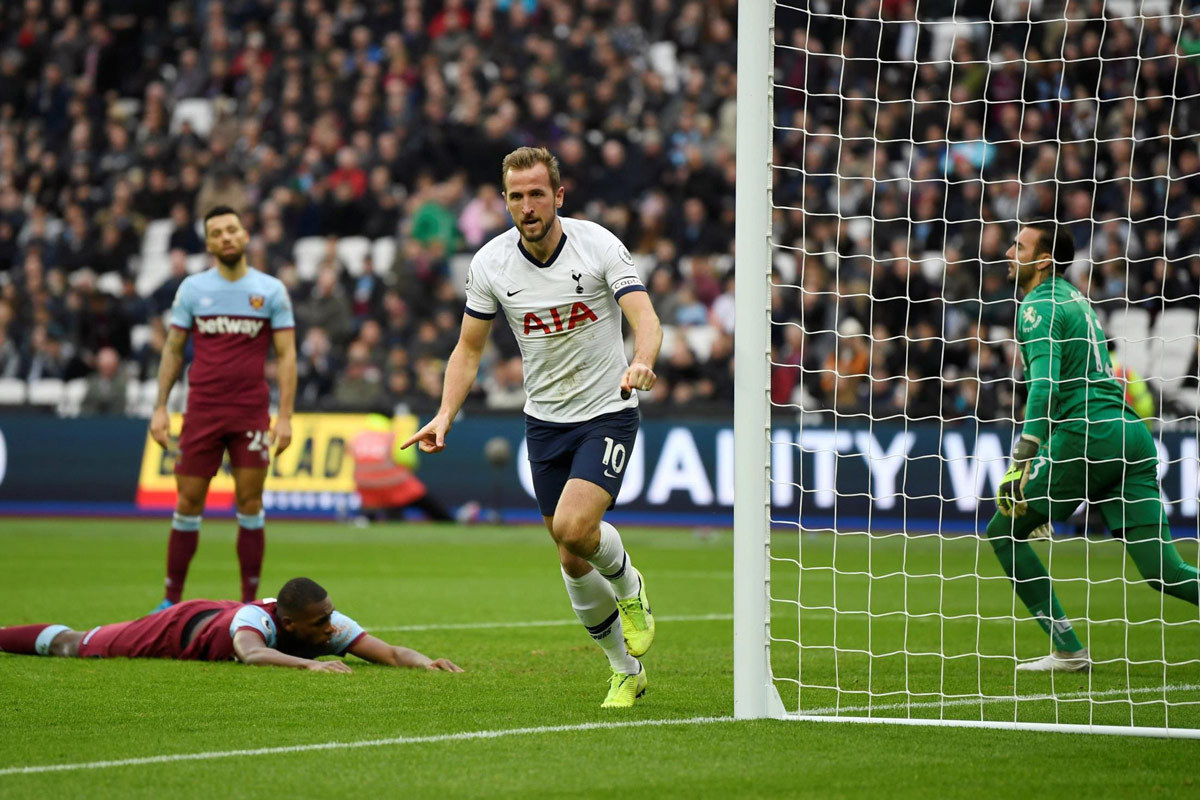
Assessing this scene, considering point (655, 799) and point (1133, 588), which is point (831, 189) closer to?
point (1133, 588)

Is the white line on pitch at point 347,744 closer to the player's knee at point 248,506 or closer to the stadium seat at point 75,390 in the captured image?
the player's knee at point 248,506

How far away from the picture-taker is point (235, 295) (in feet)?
32.6

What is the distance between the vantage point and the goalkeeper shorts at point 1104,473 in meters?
7.69

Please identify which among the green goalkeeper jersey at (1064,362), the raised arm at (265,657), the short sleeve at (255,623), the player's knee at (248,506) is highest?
the green goalkeeper jersey at (1064,362)

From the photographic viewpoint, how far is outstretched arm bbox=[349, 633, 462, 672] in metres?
7.70

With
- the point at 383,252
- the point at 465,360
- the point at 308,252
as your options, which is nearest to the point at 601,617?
the point at 465,360

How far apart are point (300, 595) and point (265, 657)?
1.22ft

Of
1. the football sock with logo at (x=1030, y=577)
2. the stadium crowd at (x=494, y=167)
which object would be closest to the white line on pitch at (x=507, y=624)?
Answer: the football sock with logo at (x=1030, y=577)

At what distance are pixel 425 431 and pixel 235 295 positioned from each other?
12.7 ft

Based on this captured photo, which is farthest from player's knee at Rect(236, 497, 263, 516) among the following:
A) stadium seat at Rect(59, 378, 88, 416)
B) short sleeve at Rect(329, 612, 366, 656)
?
stadium seat at Rect(59, 378, 88, 416)

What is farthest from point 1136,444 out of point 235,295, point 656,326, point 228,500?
point 228,500

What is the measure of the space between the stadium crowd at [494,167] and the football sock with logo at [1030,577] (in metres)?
8.63

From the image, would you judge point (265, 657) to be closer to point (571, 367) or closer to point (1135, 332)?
point (571, 367)

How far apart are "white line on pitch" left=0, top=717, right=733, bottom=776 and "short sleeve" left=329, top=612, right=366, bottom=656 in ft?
6.48
